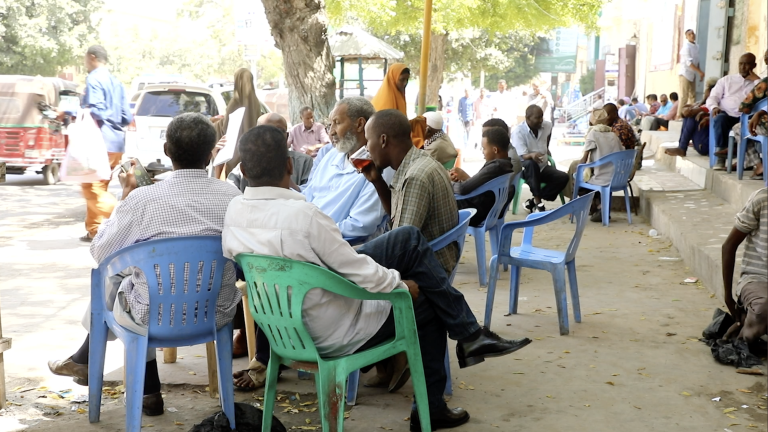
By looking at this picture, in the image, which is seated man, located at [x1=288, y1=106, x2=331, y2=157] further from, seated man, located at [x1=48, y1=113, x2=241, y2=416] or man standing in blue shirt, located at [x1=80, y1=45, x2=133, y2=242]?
seated man, located at [x1=48, y1=113, x2=241, y2=416]

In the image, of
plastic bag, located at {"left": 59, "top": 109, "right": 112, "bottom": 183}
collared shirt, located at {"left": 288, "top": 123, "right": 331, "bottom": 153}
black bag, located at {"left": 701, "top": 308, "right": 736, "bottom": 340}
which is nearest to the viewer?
black bag, located at {"left": 701, "top": 308, "right": 736, "bottom": 340}

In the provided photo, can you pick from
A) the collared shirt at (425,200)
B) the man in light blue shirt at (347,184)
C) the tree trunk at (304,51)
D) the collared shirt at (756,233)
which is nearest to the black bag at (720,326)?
the collared shirt at (756,233)

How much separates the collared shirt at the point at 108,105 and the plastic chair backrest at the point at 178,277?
18.0 ft

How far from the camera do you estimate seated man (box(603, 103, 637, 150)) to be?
10.1m

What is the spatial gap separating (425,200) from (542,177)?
6168 millimetres

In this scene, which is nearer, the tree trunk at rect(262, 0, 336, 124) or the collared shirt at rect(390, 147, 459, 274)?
the collared shirt at rect(390, 147, 459, 274)

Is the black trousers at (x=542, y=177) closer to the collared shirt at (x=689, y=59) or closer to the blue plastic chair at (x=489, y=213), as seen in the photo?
the blue plastic chair at (x=489, y=213)

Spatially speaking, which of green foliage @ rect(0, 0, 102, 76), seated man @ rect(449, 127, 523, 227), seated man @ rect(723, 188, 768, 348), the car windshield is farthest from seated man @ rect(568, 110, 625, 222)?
green foliage @ rect(0, 0, 102, 76)

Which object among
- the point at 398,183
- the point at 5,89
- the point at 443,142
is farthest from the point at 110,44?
the point at 398,183

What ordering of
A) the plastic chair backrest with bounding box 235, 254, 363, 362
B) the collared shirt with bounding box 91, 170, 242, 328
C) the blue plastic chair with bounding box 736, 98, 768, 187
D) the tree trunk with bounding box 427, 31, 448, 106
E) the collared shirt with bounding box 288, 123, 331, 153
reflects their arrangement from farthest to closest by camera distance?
the tree trunk with bounding box 427, 31, 448, 106 < the collared shirt with bounding box 288, 123, 331, 153 < the blue plastic chair with bounding box 736, 98, 768, 187 < the collared shirt with bounding box 91, 170, 242, 328 < the plastic chair backrest with bounding box 235, 254, 363, 362

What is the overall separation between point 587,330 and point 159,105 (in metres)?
9.89

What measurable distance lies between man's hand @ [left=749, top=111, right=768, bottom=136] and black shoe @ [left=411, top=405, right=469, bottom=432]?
5576 millimetres

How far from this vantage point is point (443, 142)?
829cm

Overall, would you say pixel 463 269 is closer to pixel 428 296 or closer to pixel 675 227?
pixel 675 227
